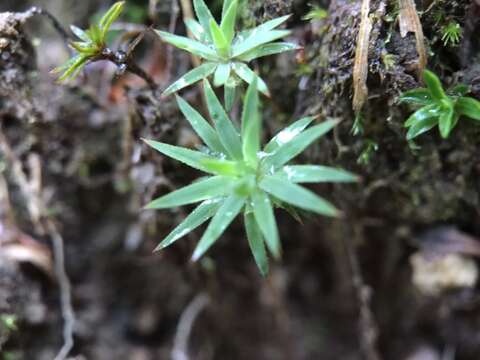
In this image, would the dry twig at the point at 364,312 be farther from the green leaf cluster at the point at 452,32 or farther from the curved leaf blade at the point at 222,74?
the curved leaf blade at the point at 222,74

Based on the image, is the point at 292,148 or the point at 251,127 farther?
the point at 292,148

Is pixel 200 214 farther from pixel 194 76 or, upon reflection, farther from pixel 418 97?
pixel 418 97

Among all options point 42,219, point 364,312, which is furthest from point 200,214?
point 364,312

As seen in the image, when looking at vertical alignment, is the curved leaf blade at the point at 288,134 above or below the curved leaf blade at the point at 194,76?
below

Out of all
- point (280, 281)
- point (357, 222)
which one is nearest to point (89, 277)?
point (280, 281)

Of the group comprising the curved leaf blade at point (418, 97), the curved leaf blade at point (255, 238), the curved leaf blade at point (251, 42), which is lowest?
the curved leaf blade at point (255, 238)

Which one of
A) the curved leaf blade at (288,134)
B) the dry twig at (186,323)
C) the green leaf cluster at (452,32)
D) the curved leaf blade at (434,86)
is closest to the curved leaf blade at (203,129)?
the curved leaf blade at (288,134)

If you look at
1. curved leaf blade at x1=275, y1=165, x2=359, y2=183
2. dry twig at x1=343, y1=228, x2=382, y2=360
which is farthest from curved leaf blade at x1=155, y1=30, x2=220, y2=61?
dry twig at x1=343, y1=228, x2=382, y2=360
